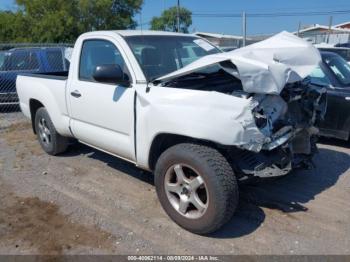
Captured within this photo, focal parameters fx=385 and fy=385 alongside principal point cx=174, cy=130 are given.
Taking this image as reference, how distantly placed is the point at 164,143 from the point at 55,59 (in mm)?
7644

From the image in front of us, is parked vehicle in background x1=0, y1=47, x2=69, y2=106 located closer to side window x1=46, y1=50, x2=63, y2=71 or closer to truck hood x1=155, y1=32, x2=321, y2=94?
side window x1=46, y1=50, x2=63, y2=71

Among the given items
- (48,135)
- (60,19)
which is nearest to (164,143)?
(48,135)

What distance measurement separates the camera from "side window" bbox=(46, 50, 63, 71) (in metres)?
10.5

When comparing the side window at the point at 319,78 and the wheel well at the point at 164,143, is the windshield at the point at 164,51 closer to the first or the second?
the wheel well at the point at 164,143

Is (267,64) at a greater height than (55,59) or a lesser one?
greater

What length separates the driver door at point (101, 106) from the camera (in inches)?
167

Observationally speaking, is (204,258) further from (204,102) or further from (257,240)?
(204,102)

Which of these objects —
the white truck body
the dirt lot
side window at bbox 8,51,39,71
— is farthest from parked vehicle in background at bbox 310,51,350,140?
side window at bbox 8,51,39,71

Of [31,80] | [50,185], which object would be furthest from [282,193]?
[31,80]

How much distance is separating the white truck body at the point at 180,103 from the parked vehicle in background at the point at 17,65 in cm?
552

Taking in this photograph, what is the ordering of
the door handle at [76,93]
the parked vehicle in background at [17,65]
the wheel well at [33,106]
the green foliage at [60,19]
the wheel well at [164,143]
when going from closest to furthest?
the wheel well at [164,143] < the door handle at [76,93] < the wheel well at [33,106] < the parked vehicle in background at [17,65] < the green foliage at [60,19]

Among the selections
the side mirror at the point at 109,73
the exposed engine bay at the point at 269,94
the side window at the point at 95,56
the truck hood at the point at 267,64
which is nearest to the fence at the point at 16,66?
the side window at the point at 95,56

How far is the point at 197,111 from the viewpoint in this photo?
344 centimetres

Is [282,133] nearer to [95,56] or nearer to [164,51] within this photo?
[164,51]
